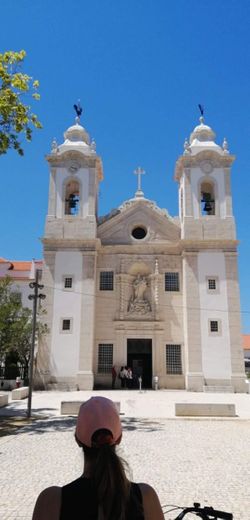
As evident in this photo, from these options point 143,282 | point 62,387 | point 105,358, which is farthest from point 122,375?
point 143,282

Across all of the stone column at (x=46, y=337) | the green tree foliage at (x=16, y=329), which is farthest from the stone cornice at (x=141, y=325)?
the green tree foliage at (x=16, y=329)

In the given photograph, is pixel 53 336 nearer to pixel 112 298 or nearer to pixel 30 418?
pixel 112 298

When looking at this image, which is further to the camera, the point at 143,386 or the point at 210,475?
the point at 143,386

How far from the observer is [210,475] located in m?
6.92

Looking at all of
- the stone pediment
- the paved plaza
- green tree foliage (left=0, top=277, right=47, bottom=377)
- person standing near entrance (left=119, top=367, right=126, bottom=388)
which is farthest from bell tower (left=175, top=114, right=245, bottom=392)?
the paved plaza

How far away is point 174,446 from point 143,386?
18.6 metres

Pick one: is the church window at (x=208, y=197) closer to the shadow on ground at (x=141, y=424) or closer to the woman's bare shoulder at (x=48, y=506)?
the shadow on ground at (x=141, y=424)

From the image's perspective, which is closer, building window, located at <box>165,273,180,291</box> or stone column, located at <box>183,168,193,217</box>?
building window, located at <box>165,273,180,291</box>

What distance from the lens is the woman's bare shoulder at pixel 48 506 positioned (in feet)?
5.87

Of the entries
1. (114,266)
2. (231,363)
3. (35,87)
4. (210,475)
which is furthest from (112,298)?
(210,475)

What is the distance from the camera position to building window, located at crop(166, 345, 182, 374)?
89.0 feet

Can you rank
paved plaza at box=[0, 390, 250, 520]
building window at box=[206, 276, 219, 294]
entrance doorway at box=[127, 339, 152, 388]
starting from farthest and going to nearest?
1. entrance doorway at box=[127, 339, 152, 388]
2. building window at box=[206, 276, 219, 294]
3. paved plaza at box=[0, 390, 250, 520]

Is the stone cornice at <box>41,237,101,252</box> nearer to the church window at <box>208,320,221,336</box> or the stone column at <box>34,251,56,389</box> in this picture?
the stone column at <box>34,251,56,389</box>

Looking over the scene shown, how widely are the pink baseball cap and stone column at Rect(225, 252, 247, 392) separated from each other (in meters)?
25.5
